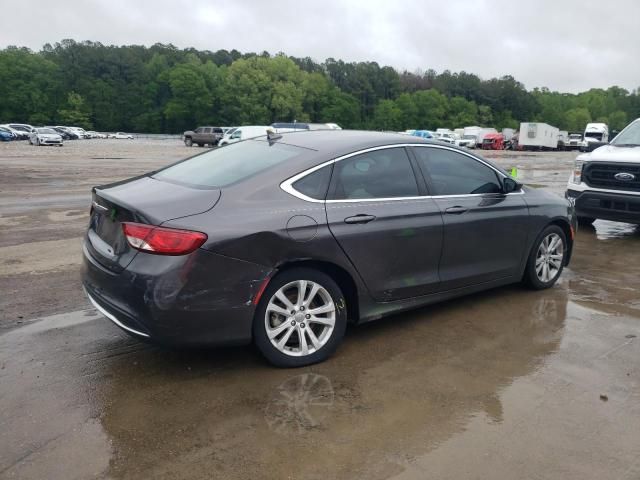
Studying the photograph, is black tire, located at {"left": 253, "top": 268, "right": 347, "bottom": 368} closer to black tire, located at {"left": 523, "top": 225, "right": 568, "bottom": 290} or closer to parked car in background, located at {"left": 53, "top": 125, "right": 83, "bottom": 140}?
black tire, located at {"left": 523, "top": 225, "right": 568, "bottom": 290}

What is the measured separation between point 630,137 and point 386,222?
7073mm

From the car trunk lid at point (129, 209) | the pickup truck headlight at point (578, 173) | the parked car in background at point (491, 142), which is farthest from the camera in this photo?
Answer: the parked car in background at point (491, 142)

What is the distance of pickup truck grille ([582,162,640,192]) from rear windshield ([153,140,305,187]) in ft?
20.4

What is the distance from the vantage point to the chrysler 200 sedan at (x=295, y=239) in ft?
11.4

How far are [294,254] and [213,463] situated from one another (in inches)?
56.1

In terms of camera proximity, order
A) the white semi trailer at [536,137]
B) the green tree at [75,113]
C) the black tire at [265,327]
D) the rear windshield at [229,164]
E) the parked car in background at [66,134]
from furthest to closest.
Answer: the green tree at [75,113] → the parked car in background at [66,134] → the white semi trailer at [536,137] → the rear windshield at [229,164] → the black tire at [265,327]

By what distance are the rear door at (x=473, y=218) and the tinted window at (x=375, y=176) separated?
0.68 feet

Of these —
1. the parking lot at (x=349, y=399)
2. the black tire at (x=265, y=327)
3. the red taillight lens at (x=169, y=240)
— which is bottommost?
the parking lot at (x=349, y=399)

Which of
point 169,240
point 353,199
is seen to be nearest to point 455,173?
point 353,199

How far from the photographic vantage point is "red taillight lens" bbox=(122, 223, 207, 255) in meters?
3.41

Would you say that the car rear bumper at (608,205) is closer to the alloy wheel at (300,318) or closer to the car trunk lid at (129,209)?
the alloy wheel at (300,318)

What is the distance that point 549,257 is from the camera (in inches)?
228

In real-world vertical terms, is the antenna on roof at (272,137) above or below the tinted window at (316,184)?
above

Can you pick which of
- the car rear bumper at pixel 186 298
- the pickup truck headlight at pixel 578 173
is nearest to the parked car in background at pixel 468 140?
the pickup truck headlight at pixel 578 173
